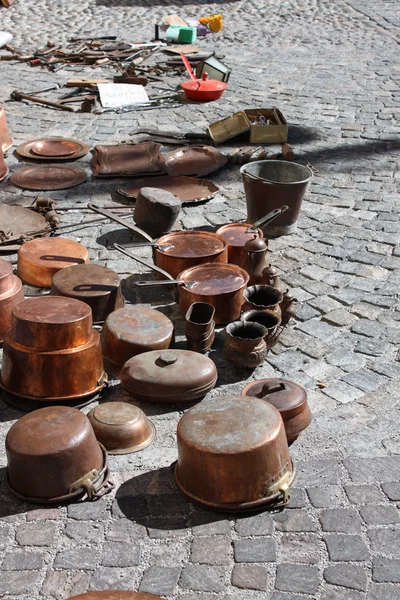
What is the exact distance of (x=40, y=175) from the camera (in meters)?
8.44

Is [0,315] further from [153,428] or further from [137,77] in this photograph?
[137,77]

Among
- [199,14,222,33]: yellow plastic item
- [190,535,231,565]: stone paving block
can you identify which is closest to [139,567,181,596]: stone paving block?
[190,535,231,565]: stone paving block

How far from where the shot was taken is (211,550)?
3.89 m

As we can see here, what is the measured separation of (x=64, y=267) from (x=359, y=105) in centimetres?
648

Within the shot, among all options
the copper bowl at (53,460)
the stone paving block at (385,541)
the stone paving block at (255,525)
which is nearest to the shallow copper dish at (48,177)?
the copper bowl at (53,460)

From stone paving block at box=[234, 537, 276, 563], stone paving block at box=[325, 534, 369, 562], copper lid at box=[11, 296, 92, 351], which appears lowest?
stone paving block at box=[234, 537, 276, 563]

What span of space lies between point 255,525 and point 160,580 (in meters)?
0.59

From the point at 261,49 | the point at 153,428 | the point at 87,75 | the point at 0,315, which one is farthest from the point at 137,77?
the point at 153,428

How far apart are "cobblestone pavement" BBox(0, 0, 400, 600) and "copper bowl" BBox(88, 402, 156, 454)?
7 centimetres

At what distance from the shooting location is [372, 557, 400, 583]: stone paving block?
371 cm

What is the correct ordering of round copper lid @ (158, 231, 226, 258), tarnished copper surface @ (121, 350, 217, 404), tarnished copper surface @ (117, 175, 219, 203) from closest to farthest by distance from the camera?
tarnished copper surface @ (121, 350, 217, 404), round copper lid @ (158, 231, 226, 258), tarnished copper surface @ (117, 175, 219, 203)

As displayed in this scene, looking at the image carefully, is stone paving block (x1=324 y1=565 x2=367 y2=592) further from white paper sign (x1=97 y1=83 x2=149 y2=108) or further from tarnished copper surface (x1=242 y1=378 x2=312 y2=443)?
white paper sign (x1=97 y1=83 x2=149 y2=108)

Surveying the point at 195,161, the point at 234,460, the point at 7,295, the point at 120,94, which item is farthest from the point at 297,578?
the point at 120,94

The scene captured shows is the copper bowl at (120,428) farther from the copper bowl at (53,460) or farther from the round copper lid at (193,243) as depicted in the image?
the round copper lid at (193,243)
